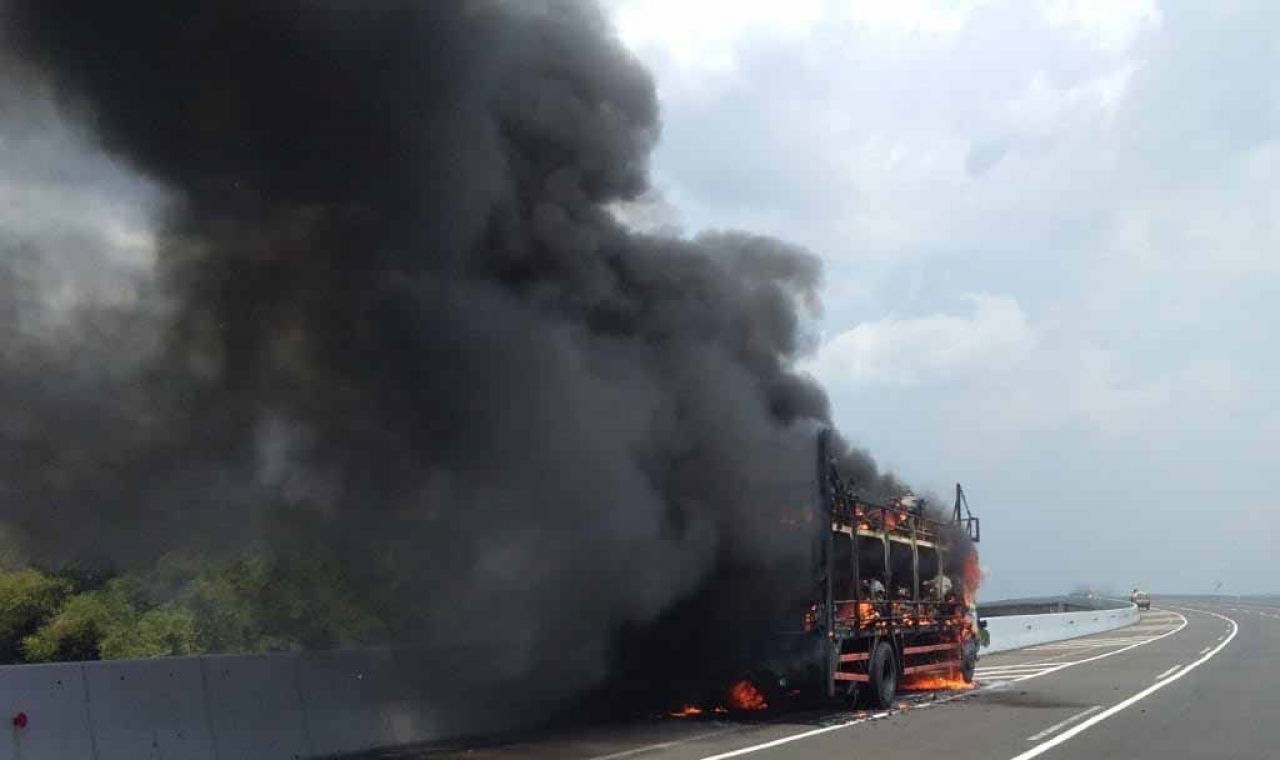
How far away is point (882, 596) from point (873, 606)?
2.11 feet

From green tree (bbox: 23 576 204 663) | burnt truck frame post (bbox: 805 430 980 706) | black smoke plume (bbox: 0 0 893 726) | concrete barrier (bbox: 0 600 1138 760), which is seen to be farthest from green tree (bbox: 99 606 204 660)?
burnt truck frame post (bbox: 805 430 980 706)

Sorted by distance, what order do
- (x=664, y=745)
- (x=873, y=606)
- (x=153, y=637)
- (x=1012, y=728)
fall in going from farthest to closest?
(x=153, y=637), (x=873, y=606), (x=1012, y=728), (x=664, y=745)

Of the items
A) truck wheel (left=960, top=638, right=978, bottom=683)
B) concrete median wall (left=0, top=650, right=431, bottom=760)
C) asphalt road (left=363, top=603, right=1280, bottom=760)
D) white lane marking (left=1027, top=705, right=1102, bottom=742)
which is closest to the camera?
concrete median wall (left=0, top=650, right=431, bottom=760)

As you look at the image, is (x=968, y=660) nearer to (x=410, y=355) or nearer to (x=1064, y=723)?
(x=1064, y=723)

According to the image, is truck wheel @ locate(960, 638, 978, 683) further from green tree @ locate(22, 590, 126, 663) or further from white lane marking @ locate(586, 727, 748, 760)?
green tree @ locate(22, 590, 126, 663)

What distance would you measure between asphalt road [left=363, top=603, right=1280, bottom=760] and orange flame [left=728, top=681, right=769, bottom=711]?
635 mm

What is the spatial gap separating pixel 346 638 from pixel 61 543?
28.1 ft

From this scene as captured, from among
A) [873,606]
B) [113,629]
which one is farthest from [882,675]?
[113,629]

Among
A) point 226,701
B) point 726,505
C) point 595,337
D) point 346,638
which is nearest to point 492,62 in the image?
point 595,337

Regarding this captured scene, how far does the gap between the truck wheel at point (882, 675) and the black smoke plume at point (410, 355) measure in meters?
2.10

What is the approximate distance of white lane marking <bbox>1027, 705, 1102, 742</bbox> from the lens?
44.8 feet

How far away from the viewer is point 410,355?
14.6 metres

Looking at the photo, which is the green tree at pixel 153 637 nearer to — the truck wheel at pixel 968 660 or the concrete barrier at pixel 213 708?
the concrete barrier at pixel 213 708

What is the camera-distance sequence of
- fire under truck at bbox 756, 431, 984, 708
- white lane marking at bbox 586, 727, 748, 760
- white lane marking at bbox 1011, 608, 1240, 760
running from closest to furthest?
white lane marking at bbox 586, 727, 748, 760, white lane marking at bbox 1011, 608, 1240, 760, fire under truck at bbox 756, 431, 984, 708
